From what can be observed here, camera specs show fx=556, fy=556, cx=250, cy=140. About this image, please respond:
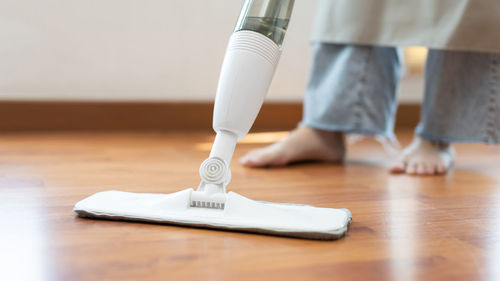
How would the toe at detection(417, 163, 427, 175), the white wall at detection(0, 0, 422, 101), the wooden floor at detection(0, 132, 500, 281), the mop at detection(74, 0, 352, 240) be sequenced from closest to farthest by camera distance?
the wooden floor at detection(0, 132, 500, 281)
the mop at detection(74, 0, 352, 240)
the toe at detection(417, 163, 427, 175)
the white wall at detection(0, 0, 422, 101)

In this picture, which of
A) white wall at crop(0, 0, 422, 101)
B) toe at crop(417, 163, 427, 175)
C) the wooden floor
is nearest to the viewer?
the wooden floor

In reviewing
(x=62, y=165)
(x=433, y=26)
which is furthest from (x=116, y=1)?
(x=433, y=26)

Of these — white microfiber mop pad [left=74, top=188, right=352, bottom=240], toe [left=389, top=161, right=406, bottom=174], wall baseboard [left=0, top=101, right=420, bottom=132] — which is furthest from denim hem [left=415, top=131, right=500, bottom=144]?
wall baseboard [left=0, top=101, right=420, bottom=132]

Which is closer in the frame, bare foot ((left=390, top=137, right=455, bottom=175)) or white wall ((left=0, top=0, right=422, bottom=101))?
bare foot ((left=390, top=137, right=455, bottom=175))

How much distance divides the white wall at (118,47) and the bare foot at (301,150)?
0.63m

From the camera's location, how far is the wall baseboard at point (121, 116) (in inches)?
63.4

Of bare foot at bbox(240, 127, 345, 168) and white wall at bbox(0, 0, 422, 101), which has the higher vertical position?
white wall at bbox(0, 0, 422, 101)

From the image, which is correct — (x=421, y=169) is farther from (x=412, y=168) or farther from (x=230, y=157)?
(x=230, y=157)

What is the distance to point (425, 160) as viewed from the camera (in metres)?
1.16

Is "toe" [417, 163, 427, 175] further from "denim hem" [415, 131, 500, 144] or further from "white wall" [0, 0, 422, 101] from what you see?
"white wall" [0, 0, 422, 101]

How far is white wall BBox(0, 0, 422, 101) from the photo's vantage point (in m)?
1.58

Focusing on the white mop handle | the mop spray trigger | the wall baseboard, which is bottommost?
the wall baseboard

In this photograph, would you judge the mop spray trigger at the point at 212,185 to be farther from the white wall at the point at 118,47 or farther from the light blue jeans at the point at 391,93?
the white wall at the point at 118,47

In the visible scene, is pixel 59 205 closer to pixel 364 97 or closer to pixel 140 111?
pixel 364 97
